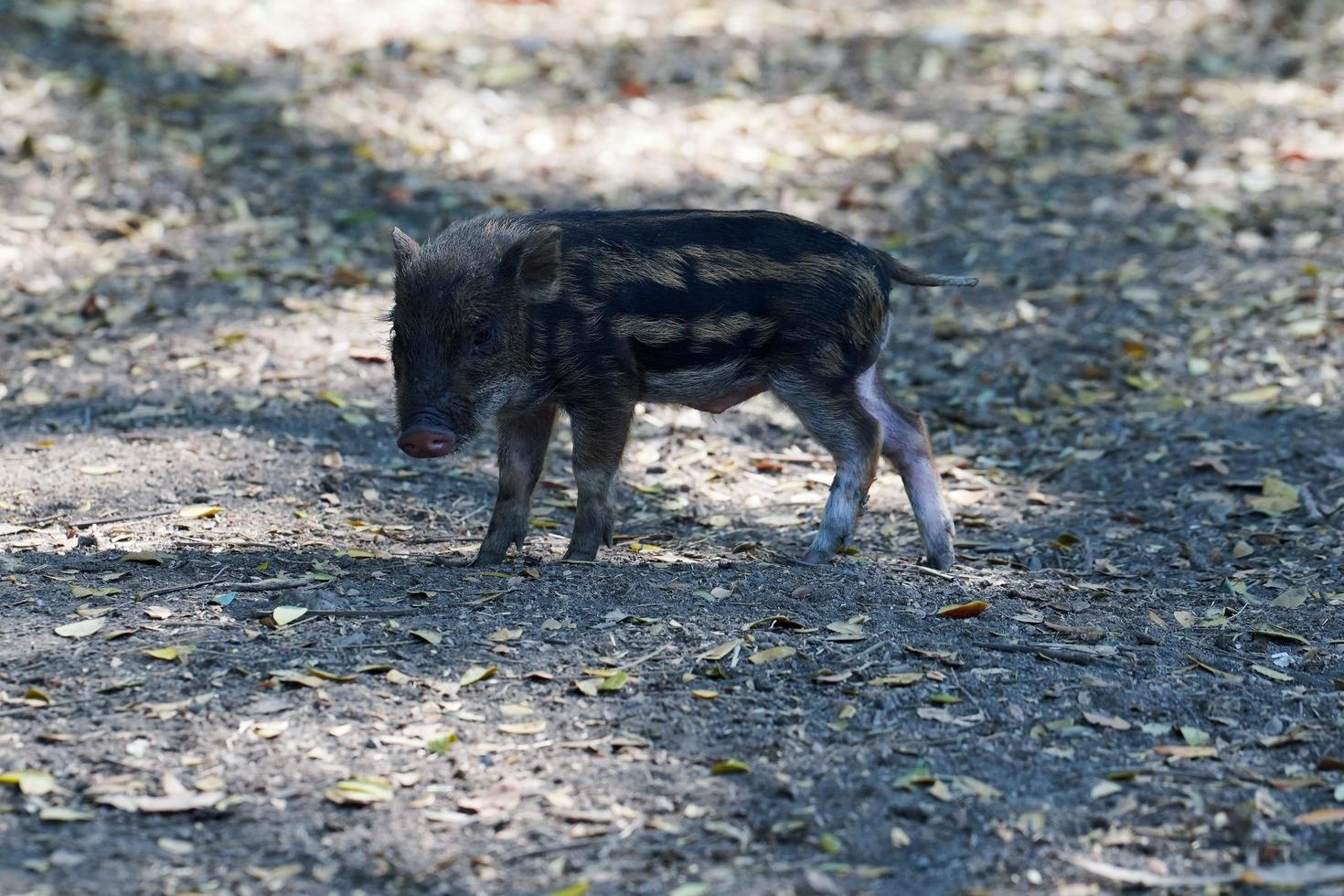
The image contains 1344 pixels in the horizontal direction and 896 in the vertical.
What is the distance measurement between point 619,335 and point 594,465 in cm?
51

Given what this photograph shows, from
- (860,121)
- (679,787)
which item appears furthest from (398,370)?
(860,121)

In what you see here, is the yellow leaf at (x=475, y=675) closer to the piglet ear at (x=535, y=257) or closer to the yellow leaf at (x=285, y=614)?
the yellow leaf at (x=285, y=614)

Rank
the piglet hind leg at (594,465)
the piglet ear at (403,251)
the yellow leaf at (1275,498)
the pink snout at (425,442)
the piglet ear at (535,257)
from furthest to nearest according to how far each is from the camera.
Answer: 1. the yellow leaf at (1275,498)
2. the piglet hind leg at (594,465)
3. the piglet ear at (403,251)
4. the piglet ear at (535,257)
5. the pink snout at (425,442)

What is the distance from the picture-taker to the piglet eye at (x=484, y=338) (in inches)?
221

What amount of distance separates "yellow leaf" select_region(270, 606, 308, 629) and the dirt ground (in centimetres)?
1

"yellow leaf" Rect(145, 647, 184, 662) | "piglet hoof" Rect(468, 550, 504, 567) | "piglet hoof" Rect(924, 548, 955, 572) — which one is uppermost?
"yellow leaf" Rect(145, 647, 184, 662)

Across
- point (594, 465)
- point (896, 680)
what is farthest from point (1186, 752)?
point (594, 465)

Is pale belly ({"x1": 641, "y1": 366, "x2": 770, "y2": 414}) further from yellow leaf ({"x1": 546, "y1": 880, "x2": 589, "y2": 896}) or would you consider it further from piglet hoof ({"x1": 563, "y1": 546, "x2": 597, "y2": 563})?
yellow leaf ({"x1": 546, "y1": 880, "x2": 589, "y2": 896})

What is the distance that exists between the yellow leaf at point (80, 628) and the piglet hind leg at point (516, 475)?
1.41m

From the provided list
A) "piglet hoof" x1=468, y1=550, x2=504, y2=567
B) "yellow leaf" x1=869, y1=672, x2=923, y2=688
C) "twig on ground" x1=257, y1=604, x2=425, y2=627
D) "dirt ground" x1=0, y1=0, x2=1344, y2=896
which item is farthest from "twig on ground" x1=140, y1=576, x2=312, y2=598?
"yellow leaf" x1=869, y1=672, x2=923, y2=688

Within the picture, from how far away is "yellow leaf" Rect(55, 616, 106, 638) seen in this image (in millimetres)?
4898

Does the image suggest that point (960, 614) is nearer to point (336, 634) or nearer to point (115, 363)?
point (336, 634)

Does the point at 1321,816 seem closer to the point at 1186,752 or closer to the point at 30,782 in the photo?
the point at 1186,752

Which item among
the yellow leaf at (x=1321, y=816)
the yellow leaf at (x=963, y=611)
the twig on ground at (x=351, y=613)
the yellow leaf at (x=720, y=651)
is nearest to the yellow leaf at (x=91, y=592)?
the twig on ground at (x=351, y=613)
